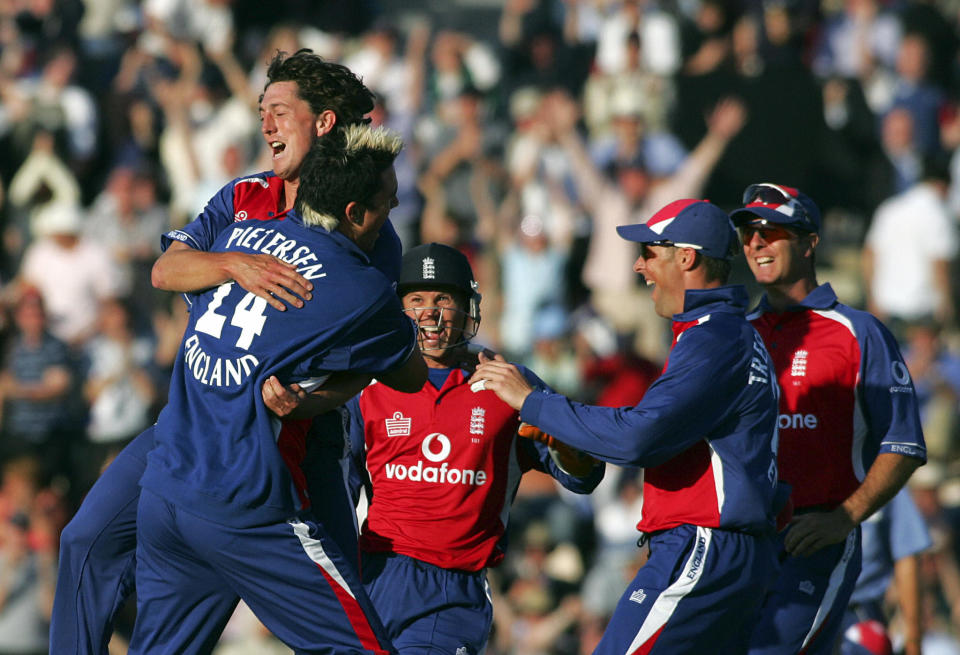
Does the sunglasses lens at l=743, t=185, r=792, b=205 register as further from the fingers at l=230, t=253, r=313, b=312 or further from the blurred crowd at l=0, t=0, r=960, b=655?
the blurred crowd at l=0, t=0, r=960, b=655

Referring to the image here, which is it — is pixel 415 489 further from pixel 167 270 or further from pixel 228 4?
pixel 228 4

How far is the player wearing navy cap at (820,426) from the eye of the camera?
20.0 ft

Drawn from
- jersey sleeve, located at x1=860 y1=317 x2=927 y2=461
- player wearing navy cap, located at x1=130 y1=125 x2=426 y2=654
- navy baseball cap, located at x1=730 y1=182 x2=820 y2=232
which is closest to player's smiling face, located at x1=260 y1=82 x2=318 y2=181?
player wearing navy cap, located at x1=130 y1=125 x2=426 y2=654

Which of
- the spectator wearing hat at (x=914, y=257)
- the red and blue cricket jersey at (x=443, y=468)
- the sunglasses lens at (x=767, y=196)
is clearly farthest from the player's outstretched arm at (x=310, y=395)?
the spectator wearing hat at (x=914, y=257)

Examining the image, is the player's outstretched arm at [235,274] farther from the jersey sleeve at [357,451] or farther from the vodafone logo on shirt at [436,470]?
the vodafone logo on shirt at [436,470]

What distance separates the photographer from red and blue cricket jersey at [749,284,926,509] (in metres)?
6.23

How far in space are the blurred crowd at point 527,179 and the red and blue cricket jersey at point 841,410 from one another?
4.24 metres

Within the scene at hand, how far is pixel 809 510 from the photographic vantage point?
6.21m

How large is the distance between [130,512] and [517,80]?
10.0 metres

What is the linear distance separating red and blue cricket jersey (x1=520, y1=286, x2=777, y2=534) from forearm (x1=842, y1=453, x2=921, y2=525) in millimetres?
613

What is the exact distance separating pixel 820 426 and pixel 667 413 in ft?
3.71

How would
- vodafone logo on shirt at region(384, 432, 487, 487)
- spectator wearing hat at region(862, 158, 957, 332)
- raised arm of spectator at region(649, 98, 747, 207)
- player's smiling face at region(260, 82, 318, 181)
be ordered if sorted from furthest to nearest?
raised arm of spectator at region(649, 98, 747, 207) → spectator wearing hat at region(862, 158, 957, 332) → vodafone logo on shirt at region(384, 432, 487, 487) → player's smiling face at region(260, 82, 318, 181)

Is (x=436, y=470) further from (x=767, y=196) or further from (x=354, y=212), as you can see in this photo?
(x=767, y=196)

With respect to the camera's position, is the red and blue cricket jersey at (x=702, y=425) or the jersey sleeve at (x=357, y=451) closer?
the red and blue cricket jersey at (x=702, y=425)
